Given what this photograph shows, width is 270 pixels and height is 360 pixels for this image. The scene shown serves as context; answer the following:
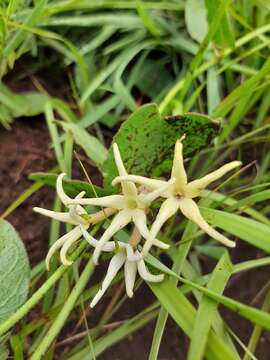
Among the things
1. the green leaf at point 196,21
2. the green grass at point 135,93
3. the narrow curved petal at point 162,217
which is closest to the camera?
the narrow curved petal at point 162,217

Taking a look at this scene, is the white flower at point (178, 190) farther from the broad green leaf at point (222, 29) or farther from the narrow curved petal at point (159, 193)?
the broad green leaf at point (222, 29)

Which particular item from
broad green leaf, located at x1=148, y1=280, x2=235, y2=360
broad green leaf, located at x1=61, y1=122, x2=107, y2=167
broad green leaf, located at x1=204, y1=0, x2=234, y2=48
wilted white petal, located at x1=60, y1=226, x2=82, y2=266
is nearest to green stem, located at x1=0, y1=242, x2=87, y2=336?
wilted white petal, located at x1=60, y1=226, x2=82, y2=266

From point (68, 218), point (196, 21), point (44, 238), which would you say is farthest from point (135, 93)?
point (68, 218)

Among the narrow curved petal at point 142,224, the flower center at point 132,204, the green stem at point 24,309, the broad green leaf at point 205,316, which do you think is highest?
the flower center at point 132,204

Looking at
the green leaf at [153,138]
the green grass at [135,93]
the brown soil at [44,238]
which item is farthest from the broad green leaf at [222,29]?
the brown soil at [44,238]

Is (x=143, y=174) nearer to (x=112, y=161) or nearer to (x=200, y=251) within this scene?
(x=112, y=161)
